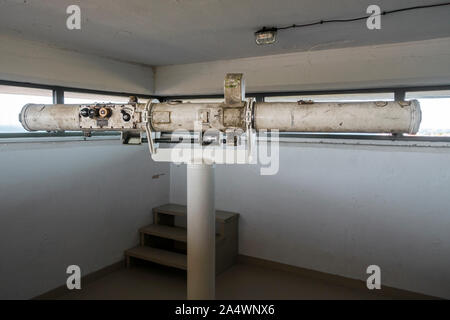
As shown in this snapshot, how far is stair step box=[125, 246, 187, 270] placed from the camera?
322 cm

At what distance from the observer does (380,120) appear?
1.26 metres

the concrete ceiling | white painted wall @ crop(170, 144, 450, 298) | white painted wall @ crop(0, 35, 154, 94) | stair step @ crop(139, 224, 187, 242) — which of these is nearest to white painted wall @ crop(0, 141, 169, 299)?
stair step @ crop(139, 224, 187, 242)

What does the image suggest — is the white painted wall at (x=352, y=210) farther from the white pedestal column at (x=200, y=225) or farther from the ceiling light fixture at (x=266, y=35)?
the white pedestal column at (x=200, y=225)

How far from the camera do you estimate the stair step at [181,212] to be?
3.49 meters

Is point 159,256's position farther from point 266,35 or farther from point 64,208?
point 266,35

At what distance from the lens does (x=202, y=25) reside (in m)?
2.12

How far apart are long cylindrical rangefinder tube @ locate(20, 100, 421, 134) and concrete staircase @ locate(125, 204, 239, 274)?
1989 mm

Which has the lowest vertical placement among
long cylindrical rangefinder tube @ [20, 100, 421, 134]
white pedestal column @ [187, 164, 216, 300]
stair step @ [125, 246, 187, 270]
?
stair step @ [125, 246, 187, 270]

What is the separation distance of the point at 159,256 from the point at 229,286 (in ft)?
2.63

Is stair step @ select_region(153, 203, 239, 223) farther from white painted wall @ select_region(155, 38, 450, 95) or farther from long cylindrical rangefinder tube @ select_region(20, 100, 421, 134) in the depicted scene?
long cylindrical rangefinder tube @ select_region(20, 100, 421, 134)

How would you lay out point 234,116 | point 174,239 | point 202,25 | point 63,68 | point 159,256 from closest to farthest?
1. point 234,116
2. point 202,25
3. point 63,68
4. point 159,256
5. point 174,239

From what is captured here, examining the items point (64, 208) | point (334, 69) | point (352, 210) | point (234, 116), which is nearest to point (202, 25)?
point (234, 116)

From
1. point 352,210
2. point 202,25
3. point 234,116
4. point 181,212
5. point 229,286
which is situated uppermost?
point 202,25
